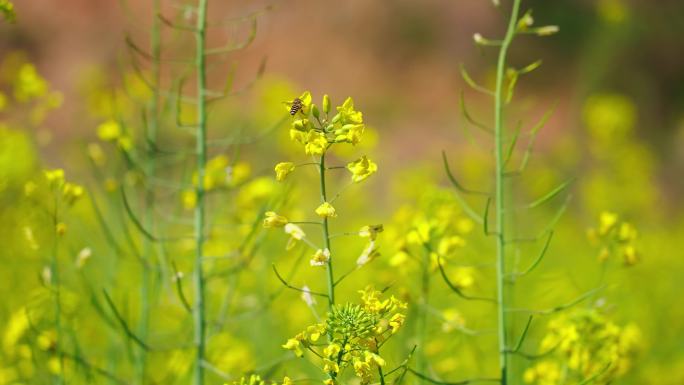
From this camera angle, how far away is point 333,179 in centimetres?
808

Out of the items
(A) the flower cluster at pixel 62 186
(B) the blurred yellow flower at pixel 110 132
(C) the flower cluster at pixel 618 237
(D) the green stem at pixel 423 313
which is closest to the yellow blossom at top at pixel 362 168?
(D) the green stem at pixel 423 313

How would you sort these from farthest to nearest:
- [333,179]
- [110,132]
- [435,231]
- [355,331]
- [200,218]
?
[333,179], [110,132], [435,231], [200,218], [355,331]

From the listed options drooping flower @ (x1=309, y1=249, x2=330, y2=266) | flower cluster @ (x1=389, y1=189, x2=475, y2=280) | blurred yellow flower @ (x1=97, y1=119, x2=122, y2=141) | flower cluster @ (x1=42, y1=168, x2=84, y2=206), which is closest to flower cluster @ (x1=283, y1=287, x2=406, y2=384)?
drooping flower @ (x1=309, y1=249, x2=330, y2=266)

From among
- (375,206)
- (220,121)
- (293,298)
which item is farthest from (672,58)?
(293,298)

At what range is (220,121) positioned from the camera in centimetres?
831

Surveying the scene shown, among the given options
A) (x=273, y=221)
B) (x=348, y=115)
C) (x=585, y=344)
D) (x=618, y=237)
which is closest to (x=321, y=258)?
(x=273, y=221)

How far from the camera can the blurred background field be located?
98.3 inches

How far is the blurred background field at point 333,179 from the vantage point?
250cm

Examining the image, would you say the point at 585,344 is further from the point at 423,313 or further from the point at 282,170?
the point at 282,170

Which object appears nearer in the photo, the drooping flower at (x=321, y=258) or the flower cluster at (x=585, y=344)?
the drooping flower at (x=321, y=258)

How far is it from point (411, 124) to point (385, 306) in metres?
10.2

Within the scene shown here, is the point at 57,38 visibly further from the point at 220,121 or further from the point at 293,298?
the point at 293,298

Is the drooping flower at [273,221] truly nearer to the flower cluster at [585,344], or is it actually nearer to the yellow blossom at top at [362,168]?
the yellow blossom at top at [362,168]

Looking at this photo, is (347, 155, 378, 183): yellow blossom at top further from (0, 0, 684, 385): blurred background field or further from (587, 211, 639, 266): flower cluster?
(587, 211, 639, 266): flower cluster
